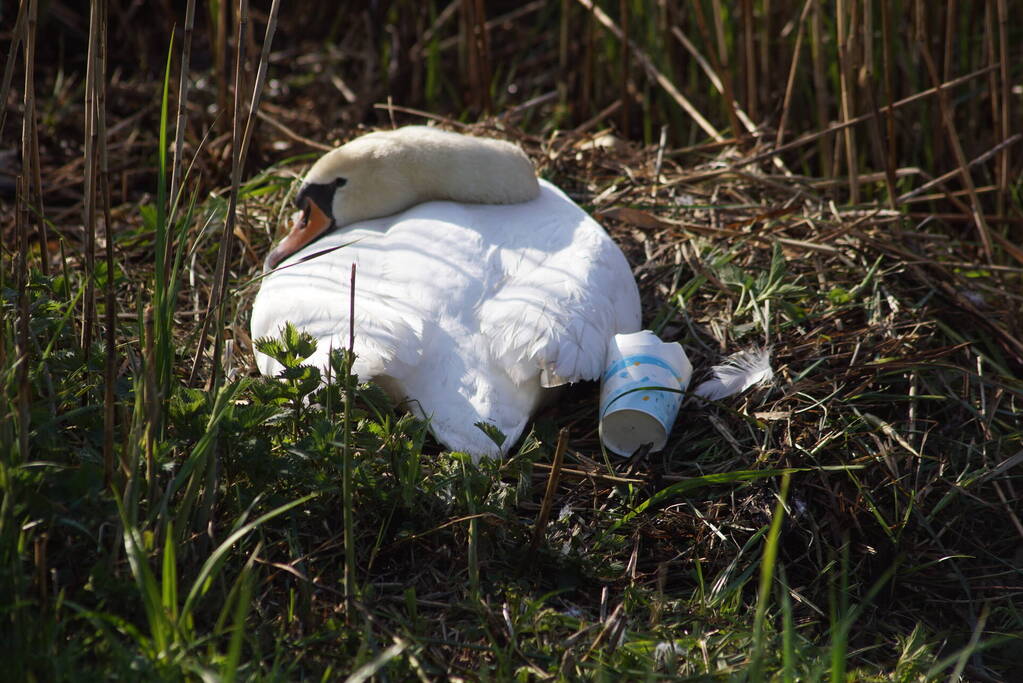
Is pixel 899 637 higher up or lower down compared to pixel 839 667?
lower down

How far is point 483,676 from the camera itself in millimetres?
1791

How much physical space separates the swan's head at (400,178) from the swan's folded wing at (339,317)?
49cm

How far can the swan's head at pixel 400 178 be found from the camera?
3.21m

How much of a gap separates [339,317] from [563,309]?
565mm

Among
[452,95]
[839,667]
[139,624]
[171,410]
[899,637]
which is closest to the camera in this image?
[839,667]

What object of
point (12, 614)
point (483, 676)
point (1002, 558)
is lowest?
point (1002, 558)

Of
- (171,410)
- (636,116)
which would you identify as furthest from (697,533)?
(636,116)

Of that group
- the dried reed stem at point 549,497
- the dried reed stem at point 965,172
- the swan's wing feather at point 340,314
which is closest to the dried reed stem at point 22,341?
the swan's wing feather at point 340,314

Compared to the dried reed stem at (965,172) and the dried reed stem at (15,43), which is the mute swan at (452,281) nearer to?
the dried reed stem at (15,43)

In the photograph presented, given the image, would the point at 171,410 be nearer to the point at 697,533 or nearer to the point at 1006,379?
the point at 697,533

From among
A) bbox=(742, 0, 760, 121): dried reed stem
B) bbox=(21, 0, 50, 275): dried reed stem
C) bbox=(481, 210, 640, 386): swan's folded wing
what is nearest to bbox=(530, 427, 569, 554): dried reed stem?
bbox=(481, 210, 640, 386): swan's folded wing

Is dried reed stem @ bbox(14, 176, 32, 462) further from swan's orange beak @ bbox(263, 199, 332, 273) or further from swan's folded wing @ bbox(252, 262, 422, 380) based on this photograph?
swan's orange beak @ bbox(263, 199, 332, 273)

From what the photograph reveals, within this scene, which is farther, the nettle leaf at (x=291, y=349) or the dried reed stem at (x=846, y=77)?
the dried reed stem at (x=846, y=77)

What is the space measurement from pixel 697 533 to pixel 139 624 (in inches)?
50.3
